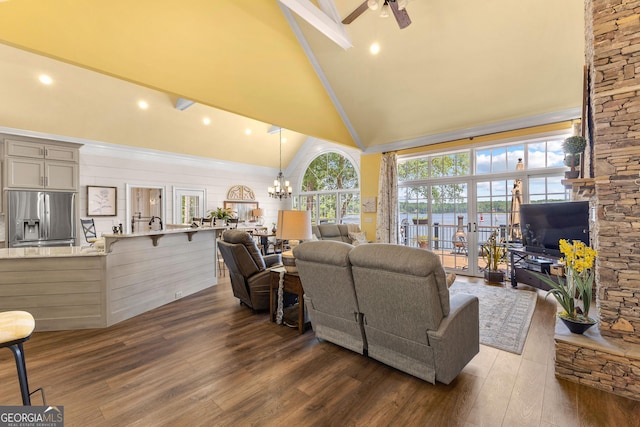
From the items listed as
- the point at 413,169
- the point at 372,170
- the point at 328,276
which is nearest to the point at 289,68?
the point at 372,170

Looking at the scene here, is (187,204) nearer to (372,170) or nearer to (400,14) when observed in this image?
(372,170)

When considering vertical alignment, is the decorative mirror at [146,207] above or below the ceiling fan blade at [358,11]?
below

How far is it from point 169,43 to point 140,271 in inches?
117

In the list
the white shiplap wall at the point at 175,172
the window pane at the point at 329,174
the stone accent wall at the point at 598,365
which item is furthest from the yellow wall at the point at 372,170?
the stone accent wall at the point at 598,365

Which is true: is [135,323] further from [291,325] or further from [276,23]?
[276,23]

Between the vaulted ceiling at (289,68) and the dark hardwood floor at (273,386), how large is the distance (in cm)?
296

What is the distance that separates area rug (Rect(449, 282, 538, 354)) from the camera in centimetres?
280

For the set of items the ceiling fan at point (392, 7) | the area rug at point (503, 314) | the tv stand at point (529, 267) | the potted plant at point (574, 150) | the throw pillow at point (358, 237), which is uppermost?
the ceiling fan at point (392, 7)

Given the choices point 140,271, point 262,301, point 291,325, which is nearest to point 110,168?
point 140,271

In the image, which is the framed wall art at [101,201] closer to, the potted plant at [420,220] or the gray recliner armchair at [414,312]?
the gray recliner armchair at [414,312]

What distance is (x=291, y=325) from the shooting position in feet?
10.4

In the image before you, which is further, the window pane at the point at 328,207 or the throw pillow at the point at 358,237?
the window pane at the point at 328,207

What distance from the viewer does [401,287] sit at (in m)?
→ 1.93

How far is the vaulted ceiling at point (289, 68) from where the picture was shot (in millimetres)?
3121
